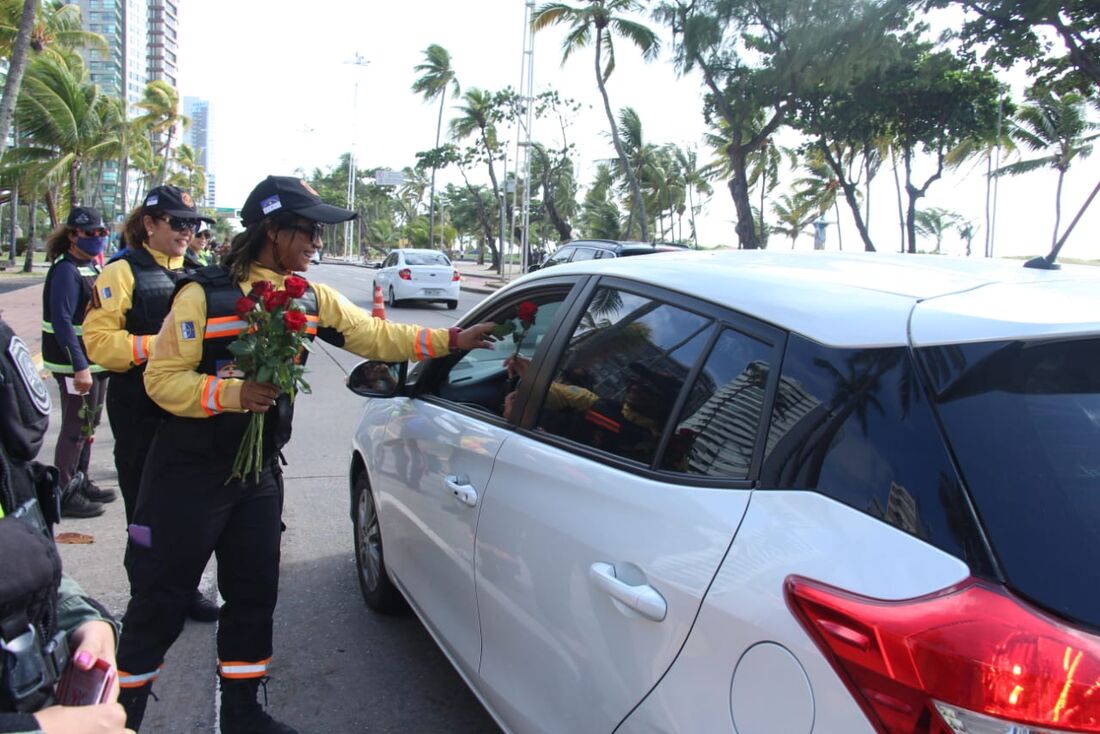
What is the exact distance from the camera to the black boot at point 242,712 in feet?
8.45

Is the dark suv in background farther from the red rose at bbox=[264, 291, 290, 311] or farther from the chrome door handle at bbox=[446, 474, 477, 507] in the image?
the red rose at bbox=[264, 291, 290, 311]

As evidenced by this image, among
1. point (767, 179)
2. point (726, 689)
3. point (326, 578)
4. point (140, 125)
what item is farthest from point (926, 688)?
point (767, 179)

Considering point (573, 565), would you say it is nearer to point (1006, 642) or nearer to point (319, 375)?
point (1006, 642)

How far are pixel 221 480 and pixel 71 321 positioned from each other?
8.98 ft

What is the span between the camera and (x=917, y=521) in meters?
1.29

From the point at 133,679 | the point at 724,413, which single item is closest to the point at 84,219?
the point at 133,679

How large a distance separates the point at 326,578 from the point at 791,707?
10.5 ft

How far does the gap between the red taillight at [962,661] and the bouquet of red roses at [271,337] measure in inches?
66.1

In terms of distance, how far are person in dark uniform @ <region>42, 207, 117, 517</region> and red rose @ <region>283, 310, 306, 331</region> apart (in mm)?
2756

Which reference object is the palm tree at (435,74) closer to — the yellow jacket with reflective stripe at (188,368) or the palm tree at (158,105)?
the palm tree at (158,105)

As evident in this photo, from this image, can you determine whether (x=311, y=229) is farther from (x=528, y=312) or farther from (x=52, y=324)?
(x=52, y=324)

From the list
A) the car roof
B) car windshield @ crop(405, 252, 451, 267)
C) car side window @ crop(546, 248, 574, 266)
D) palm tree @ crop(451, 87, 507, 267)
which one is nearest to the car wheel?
the car roof

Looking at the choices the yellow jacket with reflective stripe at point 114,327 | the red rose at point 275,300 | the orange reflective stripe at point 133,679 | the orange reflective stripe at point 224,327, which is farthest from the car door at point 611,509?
the yellow jacket with reflective stripe at point 114,327

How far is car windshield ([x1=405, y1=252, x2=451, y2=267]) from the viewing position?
65.7 feet
